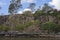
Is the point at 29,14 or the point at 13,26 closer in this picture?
the point at 13,26

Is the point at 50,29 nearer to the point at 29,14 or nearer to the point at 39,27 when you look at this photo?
the point at 39,27

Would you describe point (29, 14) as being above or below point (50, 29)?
above

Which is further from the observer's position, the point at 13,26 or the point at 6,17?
the point at 6,17

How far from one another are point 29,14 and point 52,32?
20.4 m

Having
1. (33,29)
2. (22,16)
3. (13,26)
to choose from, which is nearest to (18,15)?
(22,16)

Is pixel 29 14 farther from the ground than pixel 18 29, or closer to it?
farther from the ground

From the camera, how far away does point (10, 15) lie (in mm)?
82500

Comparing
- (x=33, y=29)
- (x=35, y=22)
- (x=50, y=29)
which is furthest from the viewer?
Answer: (x=35, y=22)

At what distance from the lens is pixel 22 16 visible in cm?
8744

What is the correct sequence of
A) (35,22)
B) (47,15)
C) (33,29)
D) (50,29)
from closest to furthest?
(50,29)
(33,29)
(35,22)
(47,15)

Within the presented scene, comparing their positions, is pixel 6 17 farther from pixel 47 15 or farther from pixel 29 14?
pixel 47 15

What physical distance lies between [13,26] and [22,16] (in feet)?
38.8

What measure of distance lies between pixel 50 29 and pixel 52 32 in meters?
1.14

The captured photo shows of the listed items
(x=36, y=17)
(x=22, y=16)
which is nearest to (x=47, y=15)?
(x=36, y=17)
